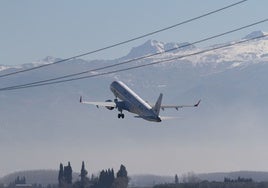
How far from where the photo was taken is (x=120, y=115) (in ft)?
646

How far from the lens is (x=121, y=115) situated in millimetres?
197250

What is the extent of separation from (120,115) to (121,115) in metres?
0.55
